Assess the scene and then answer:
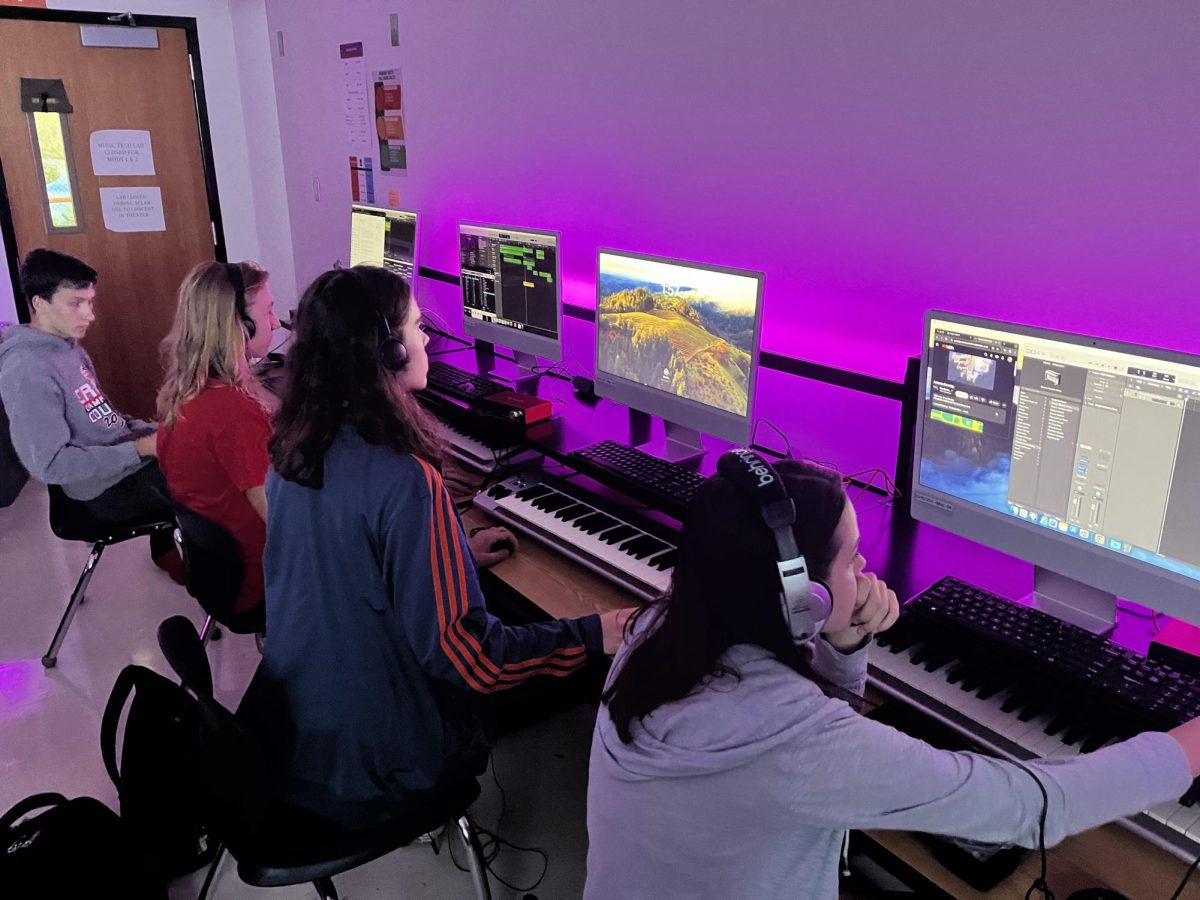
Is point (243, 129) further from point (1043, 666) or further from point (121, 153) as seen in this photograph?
point (1043, 666)

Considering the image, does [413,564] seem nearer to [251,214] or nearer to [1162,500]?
[1162,500]

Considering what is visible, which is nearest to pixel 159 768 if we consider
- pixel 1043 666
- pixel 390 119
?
pixel 1043 666

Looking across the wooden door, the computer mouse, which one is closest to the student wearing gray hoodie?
the wooden door

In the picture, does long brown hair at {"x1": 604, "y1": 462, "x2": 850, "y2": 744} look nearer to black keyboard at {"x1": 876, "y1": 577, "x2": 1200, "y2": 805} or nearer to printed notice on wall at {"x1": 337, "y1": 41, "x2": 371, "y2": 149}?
black keyboard at {"x1": 876, "y1": 577, "x2": 1200, "y2": 805}

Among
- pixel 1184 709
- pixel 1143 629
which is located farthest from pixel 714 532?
pixel 1143 629

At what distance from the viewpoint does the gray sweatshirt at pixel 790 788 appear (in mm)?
922

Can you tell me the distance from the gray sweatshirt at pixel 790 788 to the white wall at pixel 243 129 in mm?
4402

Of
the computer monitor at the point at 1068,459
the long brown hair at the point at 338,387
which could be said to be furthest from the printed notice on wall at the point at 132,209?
the computer monitor at the point at 1068,459

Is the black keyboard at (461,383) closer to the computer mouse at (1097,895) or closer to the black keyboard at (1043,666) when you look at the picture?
the black keyboard at (1043,666)

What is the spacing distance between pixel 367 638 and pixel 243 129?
4140 mm

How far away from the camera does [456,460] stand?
8.00 feet

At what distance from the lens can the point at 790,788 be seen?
0.92 m

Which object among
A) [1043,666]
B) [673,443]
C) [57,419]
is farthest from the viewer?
[57,419]

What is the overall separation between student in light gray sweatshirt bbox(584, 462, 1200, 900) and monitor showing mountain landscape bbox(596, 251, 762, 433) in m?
0.90
